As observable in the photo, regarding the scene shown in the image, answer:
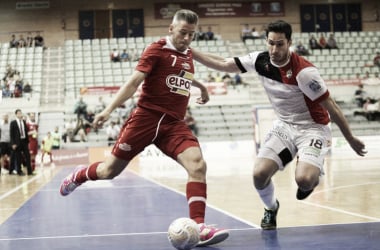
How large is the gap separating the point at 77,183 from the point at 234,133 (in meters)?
19.0

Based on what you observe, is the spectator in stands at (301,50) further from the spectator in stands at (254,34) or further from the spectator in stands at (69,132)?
the spectator in stands at (69,132)

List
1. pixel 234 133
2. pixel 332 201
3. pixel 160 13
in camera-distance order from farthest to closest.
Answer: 1. pixel 160 13
2. pixel 234 133
3. pixel 332 201

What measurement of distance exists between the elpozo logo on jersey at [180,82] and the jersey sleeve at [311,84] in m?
0.89

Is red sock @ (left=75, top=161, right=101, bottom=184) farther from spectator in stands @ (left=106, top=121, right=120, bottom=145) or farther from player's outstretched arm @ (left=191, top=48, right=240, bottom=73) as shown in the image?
spectator in stands @ (left=106, top=121, right=120, bottom=145)

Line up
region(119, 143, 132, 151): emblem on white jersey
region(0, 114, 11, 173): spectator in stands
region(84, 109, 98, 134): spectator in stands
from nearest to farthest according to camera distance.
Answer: region(119, 143, 132, 151): emblem on white jersey < region(0, 114, 11, 173): spectator in stands < region(84, 109, 98, 134): spectator in stands

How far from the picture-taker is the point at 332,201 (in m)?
7.36

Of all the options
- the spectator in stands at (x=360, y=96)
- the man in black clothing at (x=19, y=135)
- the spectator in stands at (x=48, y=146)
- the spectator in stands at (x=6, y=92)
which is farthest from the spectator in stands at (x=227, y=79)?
the man in black clothing at (x=19, y=135)

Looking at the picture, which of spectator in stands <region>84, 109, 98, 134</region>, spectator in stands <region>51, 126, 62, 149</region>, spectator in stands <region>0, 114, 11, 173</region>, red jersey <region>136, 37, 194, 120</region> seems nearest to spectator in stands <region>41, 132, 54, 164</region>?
spectator in stands <region>51, 126, 62, 149</region>

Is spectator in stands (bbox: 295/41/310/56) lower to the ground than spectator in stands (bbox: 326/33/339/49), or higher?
lower

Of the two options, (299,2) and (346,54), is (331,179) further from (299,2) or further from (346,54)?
(299,2)

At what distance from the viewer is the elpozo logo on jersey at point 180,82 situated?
492 cm

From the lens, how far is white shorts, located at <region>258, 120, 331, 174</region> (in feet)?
16.8


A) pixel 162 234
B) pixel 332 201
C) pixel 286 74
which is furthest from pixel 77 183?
pixel 332 201

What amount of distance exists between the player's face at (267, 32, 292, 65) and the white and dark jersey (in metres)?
0.11
